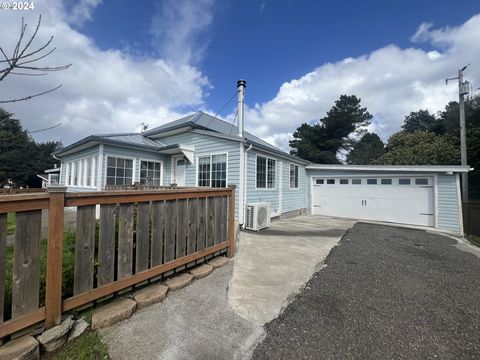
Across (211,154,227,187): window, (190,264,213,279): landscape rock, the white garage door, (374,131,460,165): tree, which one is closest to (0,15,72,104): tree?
(190,264,213,279): landscape rock

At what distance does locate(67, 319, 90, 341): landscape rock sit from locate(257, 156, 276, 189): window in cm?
700

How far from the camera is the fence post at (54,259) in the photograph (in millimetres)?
1965

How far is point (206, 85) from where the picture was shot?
13797mm

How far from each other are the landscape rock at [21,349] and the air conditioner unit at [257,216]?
594cm

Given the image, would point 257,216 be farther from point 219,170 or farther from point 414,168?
point 414,168

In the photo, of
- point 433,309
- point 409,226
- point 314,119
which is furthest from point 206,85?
point 314,119

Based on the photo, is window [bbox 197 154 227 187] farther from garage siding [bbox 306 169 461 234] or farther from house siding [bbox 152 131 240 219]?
garage siding [bbox 306 169 461 234]

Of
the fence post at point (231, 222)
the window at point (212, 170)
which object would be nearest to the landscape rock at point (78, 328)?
the fence post at point (231, 222)

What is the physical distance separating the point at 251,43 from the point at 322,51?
3374mm

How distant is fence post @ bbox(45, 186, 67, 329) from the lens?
1.97 meters

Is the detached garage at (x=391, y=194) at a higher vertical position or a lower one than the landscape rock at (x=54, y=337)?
higher

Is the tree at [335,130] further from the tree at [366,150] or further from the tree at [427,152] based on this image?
the tree at [427,152]

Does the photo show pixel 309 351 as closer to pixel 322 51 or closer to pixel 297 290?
pixel 297 290

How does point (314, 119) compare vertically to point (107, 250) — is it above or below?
above
